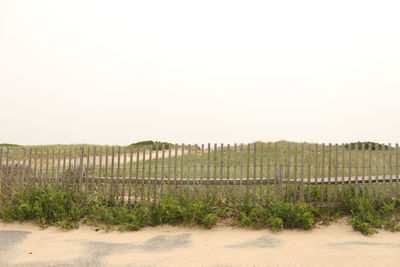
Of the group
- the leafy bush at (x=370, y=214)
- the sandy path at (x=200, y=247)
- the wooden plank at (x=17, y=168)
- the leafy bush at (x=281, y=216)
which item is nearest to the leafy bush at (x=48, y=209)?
the sandy path at (x=200, y=247)

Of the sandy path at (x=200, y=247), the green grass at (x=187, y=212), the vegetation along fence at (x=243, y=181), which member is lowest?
the sandy path at (x=200, y=247)

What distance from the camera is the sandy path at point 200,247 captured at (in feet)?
16.7

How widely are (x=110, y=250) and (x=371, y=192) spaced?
19.2ft

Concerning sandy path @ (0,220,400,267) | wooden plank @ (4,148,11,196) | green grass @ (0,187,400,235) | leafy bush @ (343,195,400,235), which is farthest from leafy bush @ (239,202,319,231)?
wooden plank @ (4,148,11,196)

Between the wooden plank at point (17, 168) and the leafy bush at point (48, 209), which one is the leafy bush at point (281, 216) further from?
the wooden plank at point (17, 168)

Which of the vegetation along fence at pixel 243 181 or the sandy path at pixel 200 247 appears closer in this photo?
the sandy path at pixel 200 247

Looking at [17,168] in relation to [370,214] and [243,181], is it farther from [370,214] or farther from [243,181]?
[370,214]

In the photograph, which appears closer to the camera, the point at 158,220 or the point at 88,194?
the point at 158,220

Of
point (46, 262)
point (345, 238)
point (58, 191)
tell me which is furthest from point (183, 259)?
point (58, 191)

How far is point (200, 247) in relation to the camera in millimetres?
5730

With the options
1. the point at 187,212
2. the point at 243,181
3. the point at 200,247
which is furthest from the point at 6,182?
the point at 243,181

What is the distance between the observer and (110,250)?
5.72m

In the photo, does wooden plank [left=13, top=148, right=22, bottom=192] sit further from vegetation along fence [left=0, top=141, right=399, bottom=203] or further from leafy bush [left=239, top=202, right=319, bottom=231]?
leafy bush [left=239, top=202, right=319, bottom=231]

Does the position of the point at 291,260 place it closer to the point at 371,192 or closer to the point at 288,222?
the point at 288,222
